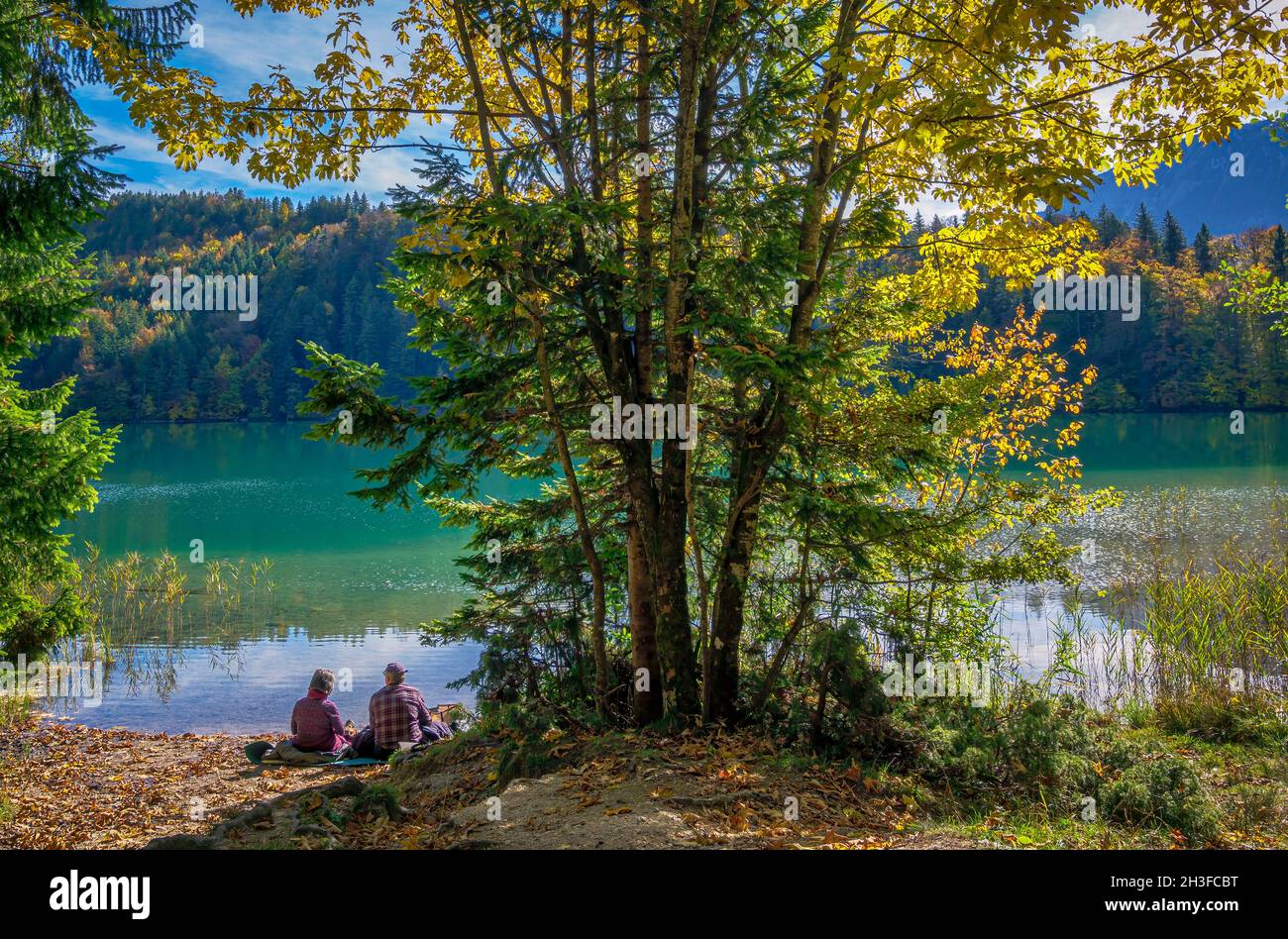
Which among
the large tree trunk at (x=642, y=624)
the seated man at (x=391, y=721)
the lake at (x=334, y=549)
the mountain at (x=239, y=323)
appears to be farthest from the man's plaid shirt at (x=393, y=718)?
the mountain at (x=239, y=323)

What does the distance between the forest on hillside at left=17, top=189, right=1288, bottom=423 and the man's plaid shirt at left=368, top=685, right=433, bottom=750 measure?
38.2 meters

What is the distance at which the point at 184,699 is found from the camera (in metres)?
13.6

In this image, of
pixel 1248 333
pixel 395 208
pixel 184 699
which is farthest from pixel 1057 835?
pixel 1248 333

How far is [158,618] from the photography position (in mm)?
17406

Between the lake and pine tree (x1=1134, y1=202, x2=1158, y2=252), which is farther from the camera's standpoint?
pine tree (x1=1134, y1=202, x2=1158, y2=252)

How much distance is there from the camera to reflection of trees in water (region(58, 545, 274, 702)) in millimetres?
15039

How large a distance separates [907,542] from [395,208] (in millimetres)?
4457

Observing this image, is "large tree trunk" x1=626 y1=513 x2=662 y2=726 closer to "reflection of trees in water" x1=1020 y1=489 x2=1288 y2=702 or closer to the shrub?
the shrub

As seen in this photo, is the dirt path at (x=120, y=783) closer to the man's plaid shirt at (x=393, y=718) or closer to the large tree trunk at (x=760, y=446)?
the man's plaid shirt at (x=393, y=718)

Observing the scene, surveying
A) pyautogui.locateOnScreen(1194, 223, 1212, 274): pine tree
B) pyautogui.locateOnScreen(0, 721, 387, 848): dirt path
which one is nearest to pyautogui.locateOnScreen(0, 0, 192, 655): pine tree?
pyautogui.locateOnScreen(0, 721, 387, 848): dirt path

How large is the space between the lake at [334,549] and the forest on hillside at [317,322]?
29.3 ft

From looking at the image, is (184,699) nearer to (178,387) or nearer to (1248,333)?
(1248,333)

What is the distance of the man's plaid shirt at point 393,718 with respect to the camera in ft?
32.1

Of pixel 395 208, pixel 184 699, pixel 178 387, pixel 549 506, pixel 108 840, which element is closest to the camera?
pixel 395 208
